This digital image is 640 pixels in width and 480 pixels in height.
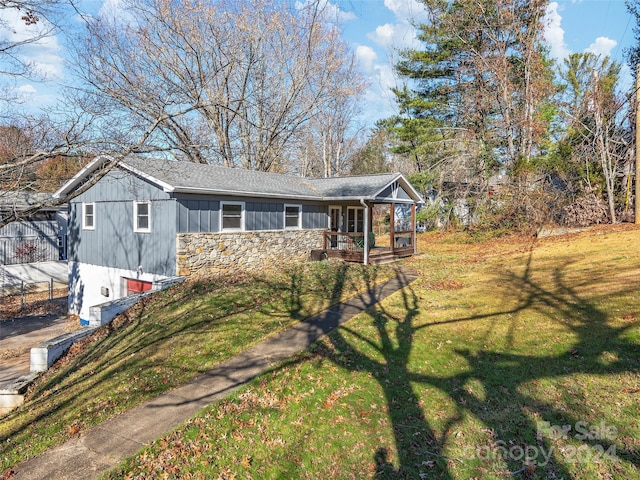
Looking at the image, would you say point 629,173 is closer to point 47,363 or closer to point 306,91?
point 306,91

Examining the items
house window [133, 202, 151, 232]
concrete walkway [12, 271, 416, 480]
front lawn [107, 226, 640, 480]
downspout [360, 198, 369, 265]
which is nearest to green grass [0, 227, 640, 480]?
front lawn [107, 226, 640, 480]

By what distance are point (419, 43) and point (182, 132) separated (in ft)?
58.8

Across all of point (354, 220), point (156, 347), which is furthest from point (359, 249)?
point (156, 347)

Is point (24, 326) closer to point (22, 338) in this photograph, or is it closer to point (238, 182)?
point (22, 338)

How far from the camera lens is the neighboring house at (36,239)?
707 inches

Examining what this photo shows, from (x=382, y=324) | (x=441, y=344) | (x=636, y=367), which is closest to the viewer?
(x=636, y=367)

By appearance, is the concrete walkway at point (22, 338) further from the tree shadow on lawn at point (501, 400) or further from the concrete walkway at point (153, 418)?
the tree shadow on lawn at point (501, 400)

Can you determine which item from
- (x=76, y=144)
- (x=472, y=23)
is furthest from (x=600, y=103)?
(x=76, y=144)

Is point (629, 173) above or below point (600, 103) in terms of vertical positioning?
below

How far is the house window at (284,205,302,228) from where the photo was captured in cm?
1571

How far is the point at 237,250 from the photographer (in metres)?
13.5

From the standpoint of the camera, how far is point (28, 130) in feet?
29.2

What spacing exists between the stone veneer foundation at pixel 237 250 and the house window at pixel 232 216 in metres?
0.28

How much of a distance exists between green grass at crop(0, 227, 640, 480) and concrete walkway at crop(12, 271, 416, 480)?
0.25 metres
